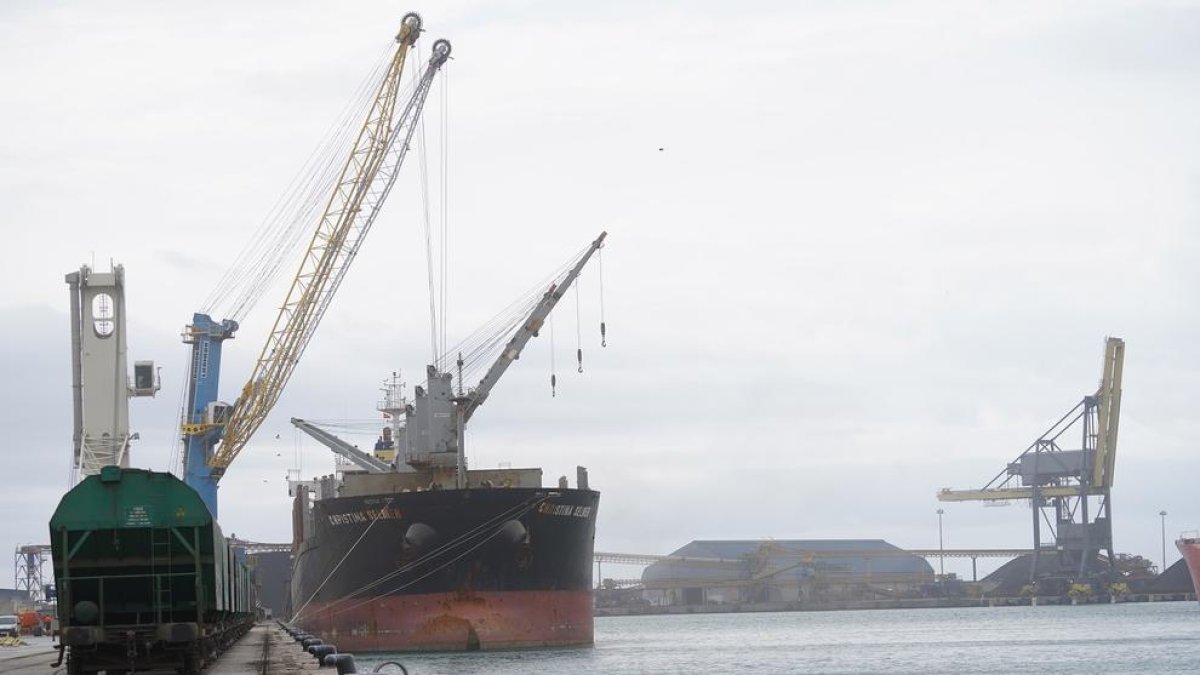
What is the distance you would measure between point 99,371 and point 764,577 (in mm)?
131826

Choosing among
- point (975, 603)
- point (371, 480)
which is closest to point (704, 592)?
point (975, 603)

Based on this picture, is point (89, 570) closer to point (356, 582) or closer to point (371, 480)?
point (356, 582)

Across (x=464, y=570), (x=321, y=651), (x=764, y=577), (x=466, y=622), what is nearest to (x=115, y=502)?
(x=321, y=651)

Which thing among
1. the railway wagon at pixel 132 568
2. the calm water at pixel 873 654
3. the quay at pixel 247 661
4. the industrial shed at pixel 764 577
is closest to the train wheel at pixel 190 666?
the railway wagon at pixel 132 568

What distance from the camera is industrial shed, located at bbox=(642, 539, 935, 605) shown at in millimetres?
184125

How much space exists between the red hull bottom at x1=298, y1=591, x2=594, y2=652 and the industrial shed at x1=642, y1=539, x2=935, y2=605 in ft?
420

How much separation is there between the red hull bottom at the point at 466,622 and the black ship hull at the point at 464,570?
0.10 feet

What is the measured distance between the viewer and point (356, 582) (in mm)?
54906

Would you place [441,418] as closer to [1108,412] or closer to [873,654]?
[873,654]

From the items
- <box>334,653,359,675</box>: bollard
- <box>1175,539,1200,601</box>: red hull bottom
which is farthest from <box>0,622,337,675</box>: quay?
<box>1175,539,1200,601</box>: red hull bottom

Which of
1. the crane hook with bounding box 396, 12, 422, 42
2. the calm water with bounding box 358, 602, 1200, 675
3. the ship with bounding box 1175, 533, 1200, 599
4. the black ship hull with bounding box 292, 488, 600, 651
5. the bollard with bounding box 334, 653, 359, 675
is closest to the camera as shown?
the bollard with bounding box 334, 653, 359, 675

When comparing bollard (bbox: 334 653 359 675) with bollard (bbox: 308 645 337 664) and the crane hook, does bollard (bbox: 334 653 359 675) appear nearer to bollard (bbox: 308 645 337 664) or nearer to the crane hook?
bollard (bbox: 308 645 337 664)

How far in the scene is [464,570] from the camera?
170 ft

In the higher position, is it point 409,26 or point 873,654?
point 409,26
